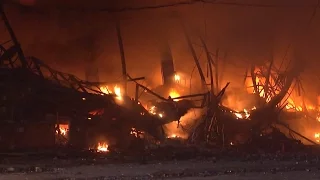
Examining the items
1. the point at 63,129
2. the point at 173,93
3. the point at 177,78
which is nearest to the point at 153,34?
the point at 177,78

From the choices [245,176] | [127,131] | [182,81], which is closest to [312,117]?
[182,81]

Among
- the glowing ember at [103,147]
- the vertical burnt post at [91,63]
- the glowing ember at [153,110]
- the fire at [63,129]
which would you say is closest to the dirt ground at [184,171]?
the glowing ember at [103,147]

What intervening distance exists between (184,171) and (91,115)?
18.6 ft

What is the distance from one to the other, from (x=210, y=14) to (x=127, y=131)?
6.58m

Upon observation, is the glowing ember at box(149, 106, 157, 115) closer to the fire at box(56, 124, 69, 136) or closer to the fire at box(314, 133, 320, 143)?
the fire at box(56, 124, 69, 136)

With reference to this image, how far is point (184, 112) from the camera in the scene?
16.8 meters

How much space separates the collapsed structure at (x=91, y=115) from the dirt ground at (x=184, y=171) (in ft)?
10.4

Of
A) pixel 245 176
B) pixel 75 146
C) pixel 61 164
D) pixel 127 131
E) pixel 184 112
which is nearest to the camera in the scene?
pixel 245 176

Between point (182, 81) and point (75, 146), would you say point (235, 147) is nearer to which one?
point (75, 146)

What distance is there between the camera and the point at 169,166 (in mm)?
10812

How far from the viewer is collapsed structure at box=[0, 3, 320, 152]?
14180mm

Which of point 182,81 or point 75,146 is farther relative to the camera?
point 182,81

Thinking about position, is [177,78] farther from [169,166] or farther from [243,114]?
[169,166]

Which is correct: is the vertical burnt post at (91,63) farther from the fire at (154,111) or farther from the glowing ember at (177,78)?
the fire at (154,111)
